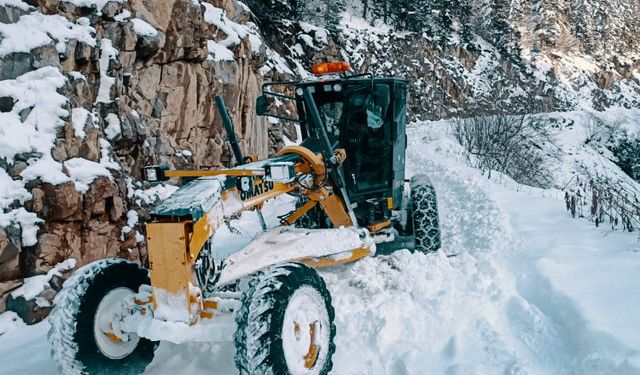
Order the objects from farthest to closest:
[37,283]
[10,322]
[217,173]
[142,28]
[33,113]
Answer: [142,28]
[33,113]
[37,283]
[10,322]
[217,173]

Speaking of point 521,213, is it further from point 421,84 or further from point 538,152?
point 421,84

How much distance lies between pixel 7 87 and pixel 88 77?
4.51 feet

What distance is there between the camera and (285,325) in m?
2.65

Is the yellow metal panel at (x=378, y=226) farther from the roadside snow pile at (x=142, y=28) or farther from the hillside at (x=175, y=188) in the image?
the roadside snow pile at (x=142, y=28)

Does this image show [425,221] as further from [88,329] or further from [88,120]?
[88,120]

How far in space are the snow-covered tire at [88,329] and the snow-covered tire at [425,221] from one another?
341 centimetres

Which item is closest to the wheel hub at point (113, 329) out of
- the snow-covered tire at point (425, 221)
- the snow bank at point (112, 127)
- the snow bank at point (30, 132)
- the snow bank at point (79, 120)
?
the snow bank at point (30, 132)

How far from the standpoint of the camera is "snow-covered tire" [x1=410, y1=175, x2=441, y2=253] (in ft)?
18.4

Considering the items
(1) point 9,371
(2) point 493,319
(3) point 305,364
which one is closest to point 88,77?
(1) point 9,371

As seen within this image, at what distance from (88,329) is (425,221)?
3874mm

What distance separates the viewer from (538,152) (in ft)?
58.1

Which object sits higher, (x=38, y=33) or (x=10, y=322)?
(x=38, y=33)

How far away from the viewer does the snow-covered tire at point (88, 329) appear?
2772 millimetres

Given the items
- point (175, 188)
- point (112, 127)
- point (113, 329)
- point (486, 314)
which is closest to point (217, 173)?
point (113, 329)
